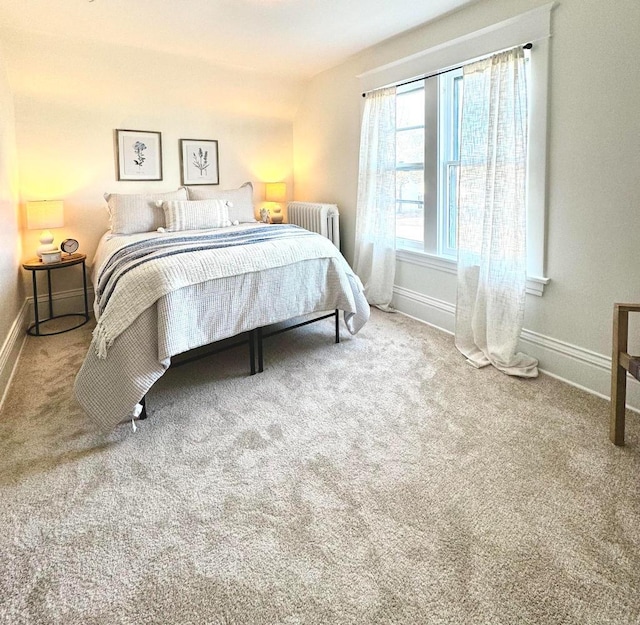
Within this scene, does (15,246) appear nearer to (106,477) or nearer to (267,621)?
(106,477)

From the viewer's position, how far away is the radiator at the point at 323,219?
14.6 feet

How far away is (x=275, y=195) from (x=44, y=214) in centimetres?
232

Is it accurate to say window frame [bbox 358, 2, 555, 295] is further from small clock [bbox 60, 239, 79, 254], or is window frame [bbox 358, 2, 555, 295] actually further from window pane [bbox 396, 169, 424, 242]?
small clock [bbox 60, 239, 79, 254]

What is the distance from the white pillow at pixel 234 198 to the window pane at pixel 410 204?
1.49m

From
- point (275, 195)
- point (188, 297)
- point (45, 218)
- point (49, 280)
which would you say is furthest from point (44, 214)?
point (275, 195)

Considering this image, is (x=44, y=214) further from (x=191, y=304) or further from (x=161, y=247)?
(x=191, y=304)

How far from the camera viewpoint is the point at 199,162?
4.66 m

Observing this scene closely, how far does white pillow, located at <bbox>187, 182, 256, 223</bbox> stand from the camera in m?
4.34

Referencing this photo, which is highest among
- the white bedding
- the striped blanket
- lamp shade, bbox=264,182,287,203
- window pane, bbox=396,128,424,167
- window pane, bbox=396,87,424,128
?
window pane, bbox=396,87,424,128

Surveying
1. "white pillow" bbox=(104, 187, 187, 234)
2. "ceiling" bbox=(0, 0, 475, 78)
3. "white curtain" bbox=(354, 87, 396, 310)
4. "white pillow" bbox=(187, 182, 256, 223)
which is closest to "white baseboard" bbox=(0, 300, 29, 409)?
"white pillow" bbox=(104, 187, 187, 234)

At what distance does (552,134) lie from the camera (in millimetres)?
2598

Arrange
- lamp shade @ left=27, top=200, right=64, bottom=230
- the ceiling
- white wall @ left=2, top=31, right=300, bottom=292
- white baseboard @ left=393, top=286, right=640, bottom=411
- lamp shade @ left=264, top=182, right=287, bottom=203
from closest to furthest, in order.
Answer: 1. white baseboard @ left=393, top=286, right=640, bottom=411
2. the ceiling
3. lamp shade @ left=27, top=200, right=64, bottom=230
4. white wall @ left=2, top=31, right=300, bottom=292
5. lamp shade @ left=264, top=182, right=287, bottom=203

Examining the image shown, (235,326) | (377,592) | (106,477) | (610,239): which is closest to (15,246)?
(235,326)

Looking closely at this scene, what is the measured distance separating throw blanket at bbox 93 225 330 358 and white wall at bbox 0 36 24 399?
2.12 ft
